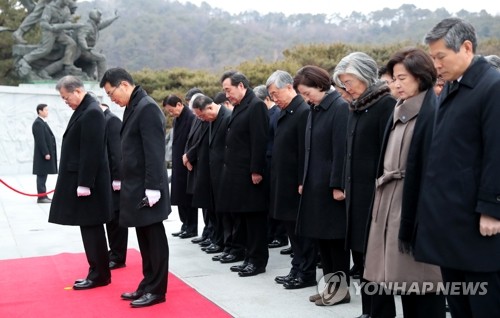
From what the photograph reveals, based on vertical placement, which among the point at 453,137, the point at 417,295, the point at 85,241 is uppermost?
the point at 453,137

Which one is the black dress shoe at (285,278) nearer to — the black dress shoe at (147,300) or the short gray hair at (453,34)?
the black dress shoe at (147,300)

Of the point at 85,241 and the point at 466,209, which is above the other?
the point at 466,209

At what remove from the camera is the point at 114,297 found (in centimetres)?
460

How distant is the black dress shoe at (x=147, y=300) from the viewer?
4316mm

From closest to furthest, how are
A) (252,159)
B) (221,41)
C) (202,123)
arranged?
(252,159), (202,123), (221,41)

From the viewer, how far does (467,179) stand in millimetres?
2447

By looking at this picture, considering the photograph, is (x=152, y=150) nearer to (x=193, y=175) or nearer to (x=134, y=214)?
(x=134, y=214)

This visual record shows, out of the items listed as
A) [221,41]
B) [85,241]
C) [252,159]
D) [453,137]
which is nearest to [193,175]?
[252,159]

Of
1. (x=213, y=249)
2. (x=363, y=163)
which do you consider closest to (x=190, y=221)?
(x=213, y=249)

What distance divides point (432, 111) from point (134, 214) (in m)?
2.32

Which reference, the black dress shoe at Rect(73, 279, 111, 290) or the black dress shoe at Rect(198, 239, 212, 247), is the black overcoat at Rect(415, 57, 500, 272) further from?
the black dress shoe at Rect(198, 239, 212, 247)

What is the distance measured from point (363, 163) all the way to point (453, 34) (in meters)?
1.21

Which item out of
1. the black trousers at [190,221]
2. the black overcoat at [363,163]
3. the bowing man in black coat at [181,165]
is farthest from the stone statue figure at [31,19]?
the black overcoat at [363,163]

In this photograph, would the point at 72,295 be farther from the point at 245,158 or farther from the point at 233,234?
the point at 245,158
